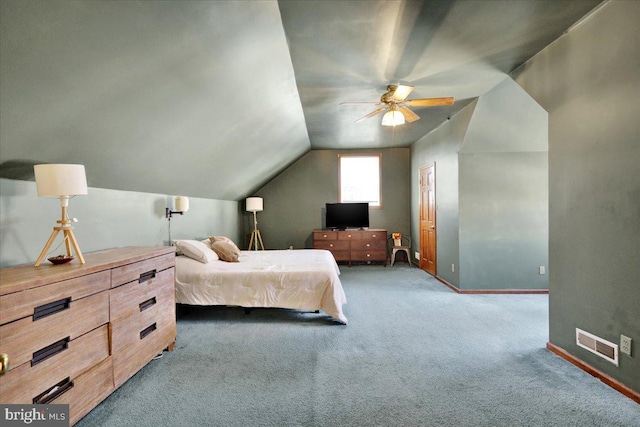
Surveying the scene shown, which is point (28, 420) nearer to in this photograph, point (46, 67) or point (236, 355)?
point (236, 355)

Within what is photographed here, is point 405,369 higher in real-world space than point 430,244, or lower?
lower

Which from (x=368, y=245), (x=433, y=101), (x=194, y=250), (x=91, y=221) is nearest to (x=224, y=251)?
(x=194, y=250)

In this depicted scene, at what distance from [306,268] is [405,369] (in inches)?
61.7

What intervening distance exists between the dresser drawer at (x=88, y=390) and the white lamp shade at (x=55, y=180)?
3.46 feet

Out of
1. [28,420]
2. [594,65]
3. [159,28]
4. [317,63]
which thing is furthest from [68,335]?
[594,65]

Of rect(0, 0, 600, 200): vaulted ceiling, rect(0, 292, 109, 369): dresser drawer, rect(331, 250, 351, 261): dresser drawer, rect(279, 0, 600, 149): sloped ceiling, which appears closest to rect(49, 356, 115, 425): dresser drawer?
rect(0, 292, 109, 369): dresser drawer

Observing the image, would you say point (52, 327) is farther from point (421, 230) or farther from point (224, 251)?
point (421, 230)

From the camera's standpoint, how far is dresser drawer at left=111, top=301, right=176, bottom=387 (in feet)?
6.92

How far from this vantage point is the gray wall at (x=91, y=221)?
204 cm

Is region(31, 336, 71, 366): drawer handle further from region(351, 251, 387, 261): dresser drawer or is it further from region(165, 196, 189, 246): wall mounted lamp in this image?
region(351, 251, 387, 261): dresser drawer

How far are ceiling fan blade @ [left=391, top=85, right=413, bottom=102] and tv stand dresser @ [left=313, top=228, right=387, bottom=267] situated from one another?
12.2 feet

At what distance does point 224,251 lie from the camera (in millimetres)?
4207

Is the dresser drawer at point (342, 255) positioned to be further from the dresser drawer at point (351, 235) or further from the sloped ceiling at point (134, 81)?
the sloped ceiling at point (134, 81)

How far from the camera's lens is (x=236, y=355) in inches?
109
